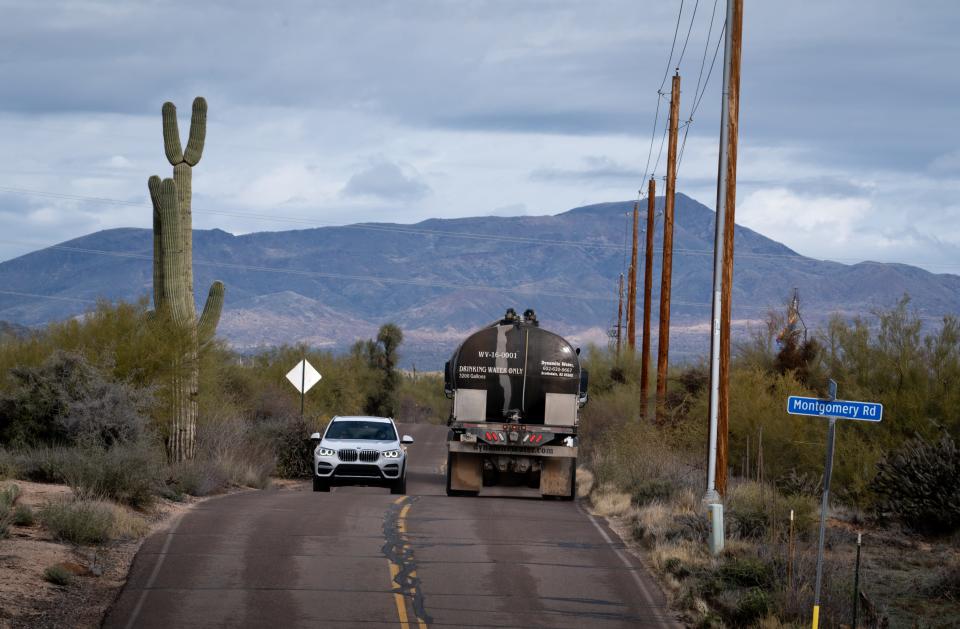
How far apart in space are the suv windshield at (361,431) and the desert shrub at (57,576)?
49.5ft

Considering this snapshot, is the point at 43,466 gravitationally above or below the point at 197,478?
above

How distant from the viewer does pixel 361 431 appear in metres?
29.8

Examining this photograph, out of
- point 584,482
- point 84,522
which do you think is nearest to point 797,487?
point 584,482

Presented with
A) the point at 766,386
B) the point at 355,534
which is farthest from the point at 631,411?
the point at 355,534

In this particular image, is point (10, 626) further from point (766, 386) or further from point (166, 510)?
point (766, 386)

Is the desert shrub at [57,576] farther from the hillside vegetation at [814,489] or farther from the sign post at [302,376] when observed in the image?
the sign post at [302,376]

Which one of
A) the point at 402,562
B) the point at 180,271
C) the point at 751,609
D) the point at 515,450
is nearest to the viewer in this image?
the point at 751,609

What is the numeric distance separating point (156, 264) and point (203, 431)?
4705 millimetres

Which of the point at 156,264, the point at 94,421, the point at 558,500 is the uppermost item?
the point at 156,264

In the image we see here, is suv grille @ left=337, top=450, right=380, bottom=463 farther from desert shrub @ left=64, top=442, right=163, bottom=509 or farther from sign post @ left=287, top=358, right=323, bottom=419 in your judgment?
sign post @ left=287, top=358, right=323, bottom=419

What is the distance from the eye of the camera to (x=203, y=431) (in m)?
31.5

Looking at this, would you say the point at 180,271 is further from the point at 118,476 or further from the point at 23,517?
the point at 23,517

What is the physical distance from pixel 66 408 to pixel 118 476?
191 inches

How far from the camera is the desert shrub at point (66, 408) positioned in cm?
2464
